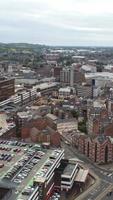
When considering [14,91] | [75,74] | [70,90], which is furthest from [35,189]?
[75,74]

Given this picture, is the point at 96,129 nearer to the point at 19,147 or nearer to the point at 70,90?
the point at 19,147

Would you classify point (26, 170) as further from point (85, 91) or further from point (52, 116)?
point (85, 91)

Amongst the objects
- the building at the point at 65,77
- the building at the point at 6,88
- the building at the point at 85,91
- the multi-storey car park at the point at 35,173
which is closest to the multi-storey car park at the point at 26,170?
the multi-storey car park at the point at 35,173

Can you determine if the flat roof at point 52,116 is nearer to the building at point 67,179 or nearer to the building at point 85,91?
the building at point 67,179

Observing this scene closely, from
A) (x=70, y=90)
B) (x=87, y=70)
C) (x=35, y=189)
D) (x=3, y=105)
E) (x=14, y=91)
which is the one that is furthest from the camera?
(x=87, y=70)

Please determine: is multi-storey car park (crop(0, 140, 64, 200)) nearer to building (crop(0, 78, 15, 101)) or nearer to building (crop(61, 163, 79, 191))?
building (crop(61, 163, 79, 191))

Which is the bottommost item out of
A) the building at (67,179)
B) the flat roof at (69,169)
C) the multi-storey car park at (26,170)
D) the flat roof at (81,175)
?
the flat roof at (81,175)
